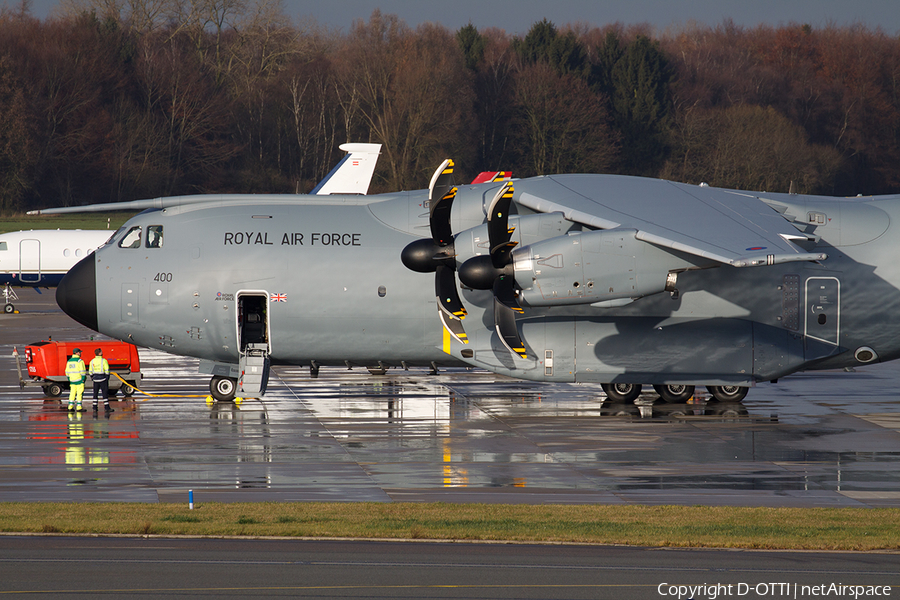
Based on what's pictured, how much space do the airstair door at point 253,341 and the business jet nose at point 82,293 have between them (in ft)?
10.9

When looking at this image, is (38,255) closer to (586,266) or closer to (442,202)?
(442,202)

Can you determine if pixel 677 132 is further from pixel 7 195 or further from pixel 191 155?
pixel 7 195

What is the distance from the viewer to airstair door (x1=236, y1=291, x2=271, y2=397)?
22328 mm

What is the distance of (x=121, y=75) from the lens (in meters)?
95.7

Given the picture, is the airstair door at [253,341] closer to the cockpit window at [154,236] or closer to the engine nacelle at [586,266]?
the cockpit window at [154,236]

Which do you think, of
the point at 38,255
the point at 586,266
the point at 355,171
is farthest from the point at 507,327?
the point at 38,255

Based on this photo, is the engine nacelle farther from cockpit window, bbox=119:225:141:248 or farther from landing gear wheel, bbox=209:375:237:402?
cockpit window, bbox=119:225:141:248

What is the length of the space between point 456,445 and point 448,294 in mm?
3028

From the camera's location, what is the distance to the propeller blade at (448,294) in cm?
1988

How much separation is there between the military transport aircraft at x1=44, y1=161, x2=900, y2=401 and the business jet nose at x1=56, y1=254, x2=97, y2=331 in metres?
0.04

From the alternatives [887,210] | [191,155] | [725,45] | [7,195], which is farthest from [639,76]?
[887,210]

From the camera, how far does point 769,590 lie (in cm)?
1088

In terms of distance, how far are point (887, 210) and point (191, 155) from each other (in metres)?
79.8

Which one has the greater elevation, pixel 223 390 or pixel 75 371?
pixel 75 371
